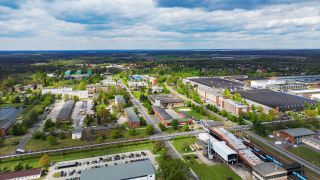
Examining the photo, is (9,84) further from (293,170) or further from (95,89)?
(293,170)

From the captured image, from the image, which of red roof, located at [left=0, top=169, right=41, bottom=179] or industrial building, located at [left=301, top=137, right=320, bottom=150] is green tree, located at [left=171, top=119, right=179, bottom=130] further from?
red roof, located at [left=0, top=169, right=41, bottom=179]

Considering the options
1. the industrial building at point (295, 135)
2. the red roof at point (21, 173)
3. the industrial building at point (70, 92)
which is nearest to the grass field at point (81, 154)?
Result: the red roof at point (21, 173)

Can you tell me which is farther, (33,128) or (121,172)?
(33,128)

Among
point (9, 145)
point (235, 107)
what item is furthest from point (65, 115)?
point (235, 107)

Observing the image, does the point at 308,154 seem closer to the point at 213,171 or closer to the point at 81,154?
the point at 213,171

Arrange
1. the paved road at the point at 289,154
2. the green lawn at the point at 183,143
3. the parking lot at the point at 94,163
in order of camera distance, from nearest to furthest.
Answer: the parking lot at the point at 94,163, the paved road at the point at 289,154, the green lawn at the point at 183,143

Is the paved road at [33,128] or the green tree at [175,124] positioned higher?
the green tree at [175,124]

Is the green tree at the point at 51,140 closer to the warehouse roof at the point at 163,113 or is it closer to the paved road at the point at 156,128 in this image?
the paved road at the point at 156,128
